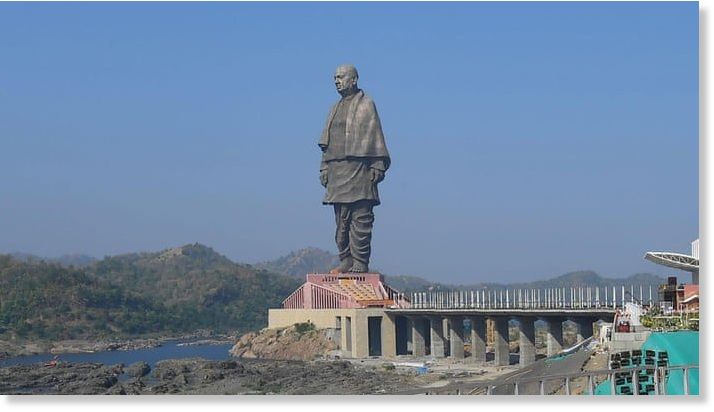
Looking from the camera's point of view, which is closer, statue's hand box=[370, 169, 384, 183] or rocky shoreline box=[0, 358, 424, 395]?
rocky shoreline box=[0, 358, 424, 395]

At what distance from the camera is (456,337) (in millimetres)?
75438

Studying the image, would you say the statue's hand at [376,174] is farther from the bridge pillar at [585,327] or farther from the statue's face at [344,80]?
the bridge pillar at [585,327]

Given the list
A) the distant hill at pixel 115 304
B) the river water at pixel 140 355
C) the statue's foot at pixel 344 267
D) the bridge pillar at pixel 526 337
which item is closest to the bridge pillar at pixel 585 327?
the bridge pillar at pixel 526 337

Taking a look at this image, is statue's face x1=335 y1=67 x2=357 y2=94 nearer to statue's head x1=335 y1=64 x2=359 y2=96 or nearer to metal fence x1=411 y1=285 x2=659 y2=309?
statue's head x1=335 y1=64 x2=359 y2=96

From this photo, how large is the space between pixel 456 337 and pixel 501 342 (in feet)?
21.2

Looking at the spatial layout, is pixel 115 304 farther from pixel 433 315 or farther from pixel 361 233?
pixel 433 315

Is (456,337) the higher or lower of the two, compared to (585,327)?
lower

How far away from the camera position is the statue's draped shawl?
90375 millimetres

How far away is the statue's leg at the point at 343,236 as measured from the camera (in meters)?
91.5

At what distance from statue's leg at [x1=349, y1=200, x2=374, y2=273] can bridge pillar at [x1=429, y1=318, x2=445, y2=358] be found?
48.3 ft

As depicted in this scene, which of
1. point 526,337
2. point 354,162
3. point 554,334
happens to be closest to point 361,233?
point 354,162

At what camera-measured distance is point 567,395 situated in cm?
2573

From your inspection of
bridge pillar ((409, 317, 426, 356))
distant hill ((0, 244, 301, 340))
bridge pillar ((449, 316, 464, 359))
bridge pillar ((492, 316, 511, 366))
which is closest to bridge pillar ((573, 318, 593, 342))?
bridge pillar ((492, 316, 511, 366))
